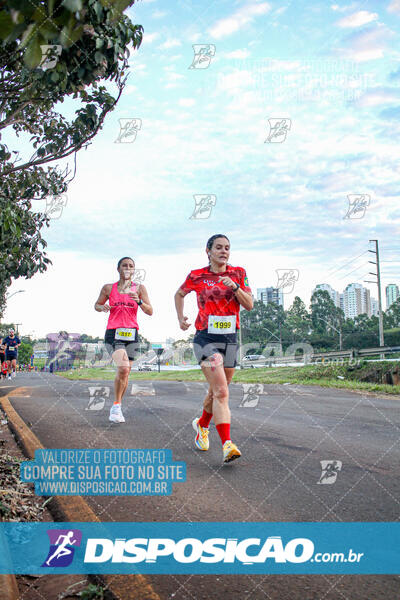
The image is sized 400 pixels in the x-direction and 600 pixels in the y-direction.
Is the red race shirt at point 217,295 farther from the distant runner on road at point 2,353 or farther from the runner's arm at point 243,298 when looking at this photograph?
the distant runner on road at point 2,353

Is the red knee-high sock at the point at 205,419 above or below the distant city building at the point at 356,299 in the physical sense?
below

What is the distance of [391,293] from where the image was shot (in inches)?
3792

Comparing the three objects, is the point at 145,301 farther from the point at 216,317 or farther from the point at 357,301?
the point at 357,301

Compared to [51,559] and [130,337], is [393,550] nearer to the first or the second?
[51,559]

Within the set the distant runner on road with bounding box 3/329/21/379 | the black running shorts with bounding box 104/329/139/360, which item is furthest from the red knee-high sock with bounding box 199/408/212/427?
the distant runner on road with bounding box 3/329/21/379

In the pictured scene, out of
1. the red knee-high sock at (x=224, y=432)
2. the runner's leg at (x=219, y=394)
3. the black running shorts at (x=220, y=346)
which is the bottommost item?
the red knee-high sock at (x=224, y=432)

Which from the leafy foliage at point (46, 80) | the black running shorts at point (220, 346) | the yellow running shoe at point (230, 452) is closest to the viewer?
the leafy foliage at point (46, 80)

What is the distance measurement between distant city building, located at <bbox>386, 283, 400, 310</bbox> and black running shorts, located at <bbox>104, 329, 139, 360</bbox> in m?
89.7

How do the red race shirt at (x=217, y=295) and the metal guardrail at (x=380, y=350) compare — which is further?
the metal guardrail at (x=380, y=350)

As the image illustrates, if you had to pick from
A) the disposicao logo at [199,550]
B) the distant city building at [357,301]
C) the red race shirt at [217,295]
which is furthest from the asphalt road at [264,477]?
the distant city building at [357,301]

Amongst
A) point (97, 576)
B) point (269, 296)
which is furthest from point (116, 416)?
point (269, 296)

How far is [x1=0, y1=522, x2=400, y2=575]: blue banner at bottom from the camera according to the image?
2363 millimetres

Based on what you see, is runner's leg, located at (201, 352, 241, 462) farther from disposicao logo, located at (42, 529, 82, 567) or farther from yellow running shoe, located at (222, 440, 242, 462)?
disposicao logo, located at (42, 529, 82, 567)

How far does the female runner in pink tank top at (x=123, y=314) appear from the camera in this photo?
681 centimetres
